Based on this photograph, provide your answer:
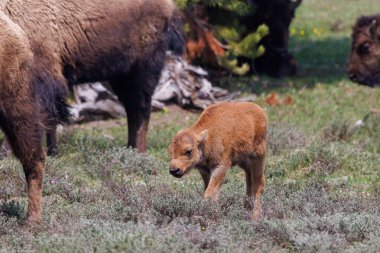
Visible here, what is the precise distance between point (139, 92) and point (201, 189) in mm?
3063

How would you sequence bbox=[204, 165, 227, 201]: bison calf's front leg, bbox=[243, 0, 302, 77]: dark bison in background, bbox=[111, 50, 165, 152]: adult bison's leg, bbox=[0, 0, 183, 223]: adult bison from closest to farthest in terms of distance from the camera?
1. bbox=[204, 165, 227, 201]: bison calf's front leg
2. bbox=[0, 0, 183, 223]: adult bison
3. bbox=[111, 50, 165, 152]: adult bison's leg
4. bbox=[243, 0, 302, 77]: dark bison in background

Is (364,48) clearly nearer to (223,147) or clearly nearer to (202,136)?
(223,147)

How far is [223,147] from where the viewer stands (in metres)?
7.82

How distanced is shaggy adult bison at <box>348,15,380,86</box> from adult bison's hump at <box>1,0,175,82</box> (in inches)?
145

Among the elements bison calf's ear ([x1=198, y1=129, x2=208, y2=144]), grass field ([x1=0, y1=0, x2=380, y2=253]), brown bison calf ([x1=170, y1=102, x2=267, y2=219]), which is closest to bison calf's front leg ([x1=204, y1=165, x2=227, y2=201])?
brown bison calf ([x1=170, y1=102, x2=267, y2=219])

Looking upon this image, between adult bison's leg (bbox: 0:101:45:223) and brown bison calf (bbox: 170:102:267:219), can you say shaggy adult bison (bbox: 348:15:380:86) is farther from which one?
adult bison's leg (bbox: 0:101:45:223)

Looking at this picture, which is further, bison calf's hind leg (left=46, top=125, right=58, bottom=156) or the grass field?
bison calf's hind leg (left=46, top=125, right=58, bottom=156)

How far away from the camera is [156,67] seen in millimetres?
11555

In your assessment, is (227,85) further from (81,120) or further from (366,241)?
(366,241)

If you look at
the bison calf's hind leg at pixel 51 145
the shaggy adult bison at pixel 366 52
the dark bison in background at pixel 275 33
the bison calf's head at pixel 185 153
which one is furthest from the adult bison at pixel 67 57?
the dark bison in background at pixel 275 33

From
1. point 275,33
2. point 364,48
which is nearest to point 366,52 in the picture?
point 364,48

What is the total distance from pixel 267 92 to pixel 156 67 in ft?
14.5

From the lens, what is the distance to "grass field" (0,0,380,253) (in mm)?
6727

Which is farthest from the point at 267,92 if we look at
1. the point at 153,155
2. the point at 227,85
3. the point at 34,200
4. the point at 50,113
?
the point at 34,200
